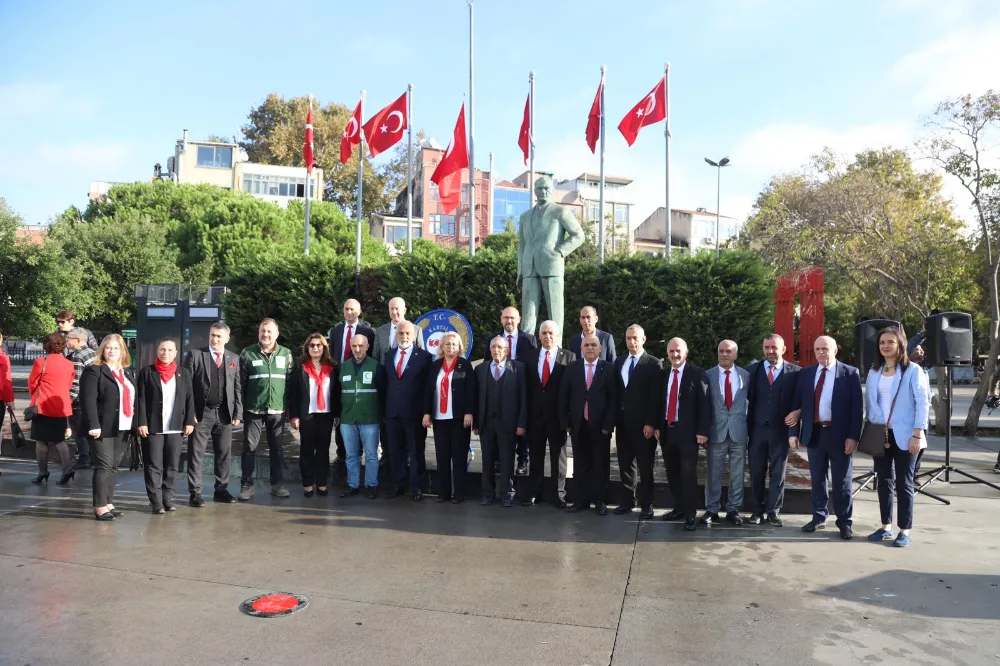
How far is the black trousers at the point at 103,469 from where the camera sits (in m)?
6.09

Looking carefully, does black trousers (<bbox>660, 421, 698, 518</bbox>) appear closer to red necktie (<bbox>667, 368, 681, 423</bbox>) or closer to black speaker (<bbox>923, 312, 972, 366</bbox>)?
red necktie (<bbox>667, 368, 681, 423</bbox>)

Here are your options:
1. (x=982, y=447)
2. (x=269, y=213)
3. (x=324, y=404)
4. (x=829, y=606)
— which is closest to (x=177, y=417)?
(x=324, y=404)

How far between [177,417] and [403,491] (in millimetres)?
2285

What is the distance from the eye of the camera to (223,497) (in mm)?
6773

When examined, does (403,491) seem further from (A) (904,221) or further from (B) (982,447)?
(A) (904,221)

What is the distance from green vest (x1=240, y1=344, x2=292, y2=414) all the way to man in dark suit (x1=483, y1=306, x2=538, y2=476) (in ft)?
6.92

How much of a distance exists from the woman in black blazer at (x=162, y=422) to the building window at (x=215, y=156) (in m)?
51.9

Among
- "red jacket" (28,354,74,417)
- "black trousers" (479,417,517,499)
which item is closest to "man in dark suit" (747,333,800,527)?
"black trousers" (479,417,517,499)

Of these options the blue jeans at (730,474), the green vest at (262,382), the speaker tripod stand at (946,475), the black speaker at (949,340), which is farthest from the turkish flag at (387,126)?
the speaker tripod stand at (946,475)

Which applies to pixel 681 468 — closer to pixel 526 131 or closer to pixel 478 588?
pixel 478 588

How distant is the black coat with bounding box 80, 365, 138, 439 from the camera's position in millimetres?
6078

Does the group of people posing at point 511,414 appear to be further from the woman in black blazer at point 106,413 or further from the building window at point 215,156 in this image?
the building window at point 215,156

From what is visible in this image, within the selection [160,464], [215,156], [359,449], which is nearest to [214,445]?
[160,464]

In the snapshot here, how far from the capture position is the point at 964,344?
8.09 meters
